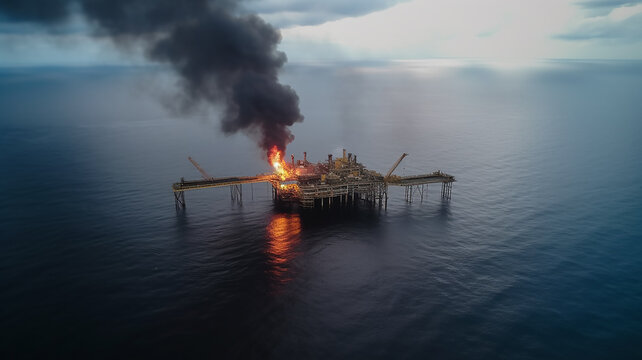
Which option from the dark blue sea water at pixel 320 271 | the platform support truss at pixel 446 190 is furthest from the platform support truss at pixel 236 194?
the platform support truss at pixel 446 190

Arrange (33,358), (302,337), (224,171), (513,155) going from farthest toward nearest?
(513,155) → (224,171) → (302,337) → (33,358)

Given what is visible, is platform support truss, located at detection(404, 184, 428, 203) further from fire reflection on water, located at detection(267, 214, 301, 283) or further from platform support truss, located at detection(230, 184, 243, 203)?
platform support truss, located at detection(230, 184, 243, 203)

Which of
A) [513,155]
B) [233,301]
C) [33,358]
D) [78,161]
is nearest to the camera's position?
[33,358]

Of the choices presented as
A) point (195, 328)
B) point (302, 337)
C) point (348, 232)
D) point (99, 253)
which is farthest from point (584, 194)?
Answer: point (99, 253)

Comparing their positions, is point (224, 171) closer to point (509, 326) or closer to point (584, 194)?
point (509, 326)

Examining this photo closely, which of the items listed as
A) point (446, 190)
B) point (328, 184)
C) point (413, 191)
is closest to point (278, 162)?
point (328, 184)

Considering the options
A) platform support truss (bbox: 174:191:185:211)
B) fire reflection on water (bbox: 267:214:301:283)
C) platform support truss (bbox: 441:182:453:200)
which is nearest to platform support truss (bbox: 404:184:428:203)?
platform support truss (bbox: 441:182:453:200)

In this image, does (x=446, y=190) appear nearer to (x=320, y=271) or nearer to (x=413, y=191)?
(x=413, y=191)
